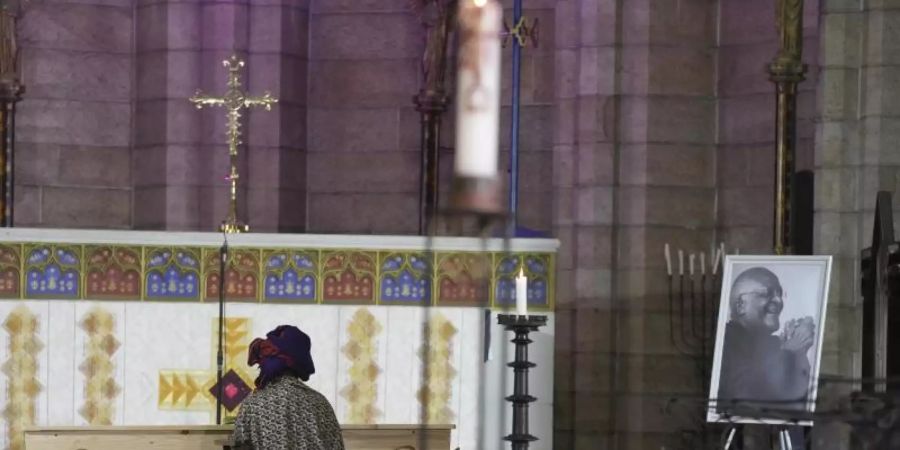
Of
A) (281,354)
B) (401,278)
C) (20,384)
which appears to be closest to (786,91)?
(401,278)

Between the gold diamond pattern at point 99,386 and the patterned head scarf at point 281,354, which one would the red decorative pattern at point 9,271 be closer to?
the gold diamond pattern at point 99,386

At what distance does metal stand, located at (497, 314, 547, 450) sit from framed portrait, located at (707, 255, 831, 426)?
3.34 feet

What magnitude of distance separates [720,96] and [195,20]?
3.34 meters

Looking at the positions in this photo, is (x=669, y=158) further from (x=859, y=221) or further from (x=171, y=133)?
(x=171, y=133)

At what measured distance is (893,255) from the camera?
8.73 m

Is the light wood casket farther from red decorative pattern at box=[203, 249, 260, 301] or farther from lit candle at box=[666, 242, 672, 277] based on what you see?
lit candle at box=[666, 242, 672, 277]

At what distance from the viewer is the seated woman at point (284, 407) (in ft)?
25.8

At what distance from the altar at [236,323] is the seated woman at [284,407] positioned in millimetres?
2172

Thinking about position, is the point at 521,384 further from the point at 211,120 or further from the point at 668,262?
the point at 211,120

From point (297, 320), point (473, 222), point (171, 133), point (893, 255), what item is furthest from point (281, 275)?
point (473, 222)

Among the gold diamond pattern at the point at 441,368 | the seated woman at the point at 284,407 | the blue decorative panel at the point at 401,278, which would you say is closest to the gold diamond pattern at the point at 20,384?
the blue decorative panel at the point at 401,278

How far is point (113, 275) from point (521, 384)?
250cm

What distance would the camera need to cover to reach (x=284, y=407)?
789 cm

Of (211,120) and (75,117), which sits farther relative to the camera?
(75,117)
